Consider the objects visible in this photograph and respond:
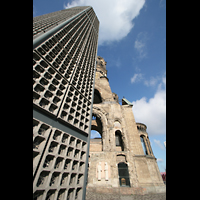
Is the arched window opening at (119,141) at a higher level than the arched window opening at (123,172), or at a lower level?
higher

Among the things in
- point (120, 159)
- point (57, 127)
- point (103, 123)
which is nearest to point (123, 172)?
point (120, 159)

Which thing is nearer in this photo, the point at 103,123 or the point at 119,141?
the point at 119,141

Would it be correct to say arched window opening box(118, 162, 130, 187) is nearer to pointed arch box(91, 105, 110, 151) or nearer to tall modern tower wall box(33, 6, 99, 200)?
pointed arch box(91, 105, 110, 151)

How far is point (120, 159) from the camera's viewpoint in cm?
1178

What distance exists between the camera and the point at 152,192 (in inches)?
372

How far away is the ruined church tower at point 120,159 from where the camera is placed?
988 cm

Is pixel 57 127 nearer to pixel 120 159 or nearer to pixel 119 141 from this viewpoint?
pixel 120 159

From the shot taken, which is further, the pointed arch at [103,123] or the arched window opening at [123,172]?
the pointed arch at [103,123]

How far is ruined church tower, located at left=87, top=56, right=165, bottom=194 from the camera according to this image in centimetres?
988

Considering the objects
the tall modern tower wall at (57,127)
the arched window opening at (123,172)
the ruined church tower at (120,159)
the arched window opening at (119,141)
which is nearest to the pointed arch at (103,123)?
the ruined church tower at (120,159)

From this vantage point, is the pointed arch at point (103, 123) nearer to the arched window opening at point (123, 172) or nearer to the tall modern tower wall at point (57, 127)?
the arched window opening at point (123, 172)

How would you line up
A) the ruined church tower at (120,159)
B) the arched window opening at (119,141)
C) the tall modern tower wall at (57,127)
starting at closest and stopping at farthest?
1. the tall modern tower wall at (57,127)
2. the ruined church tower at (120,159)
3. the arched window opening at (119,141)
